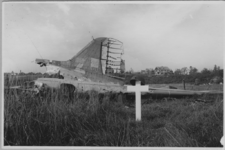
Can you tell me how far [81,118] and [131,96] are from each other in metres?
2.99

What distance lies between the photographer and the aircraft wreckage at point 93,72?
17.0 feet

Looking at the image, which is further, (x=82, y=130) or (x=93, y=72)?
(x=93, y=72)

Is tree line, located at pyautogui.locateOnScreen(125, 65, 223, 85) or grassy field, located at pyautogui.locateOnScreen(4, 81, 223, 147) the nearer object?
grassy field, located at pyautogui.locateOnScreen(4, 81, 223, 147)

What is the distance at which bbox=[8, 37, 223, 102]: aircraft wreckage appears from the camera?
518 centimetres

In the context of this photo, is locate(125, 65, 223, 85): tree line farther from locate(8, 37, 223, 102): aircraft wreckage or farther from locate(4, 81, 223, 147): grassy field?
locate(4, 81, 223, 147): grassy field

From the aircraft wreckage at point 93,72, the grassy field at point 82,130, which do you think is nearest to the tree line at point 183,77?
the aircraft wreckage at point 93,72

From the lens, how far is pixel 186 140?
2.08 meters

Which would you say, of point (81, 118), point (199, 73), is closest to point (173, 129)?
point (81, 118)

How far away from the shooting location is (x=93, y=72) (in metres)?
6.11

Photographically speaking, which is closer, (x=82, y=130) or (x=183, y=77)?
(x=82, y=130)

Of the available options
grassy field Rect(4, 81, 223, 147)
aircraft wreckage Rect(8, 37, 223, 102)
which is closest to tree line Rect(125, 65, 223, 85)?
aircraft wreckage Rect(8, 37, 223, 102)

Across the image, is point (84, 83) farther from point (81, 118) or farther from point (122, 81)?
point (81, 118)

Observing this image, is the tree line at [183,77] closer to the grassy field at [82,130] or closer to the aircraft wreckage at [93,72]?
the aircraft wreckage at [93,72]

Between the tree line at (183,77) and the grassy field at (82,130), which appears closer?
the grassy field at (82,130)
